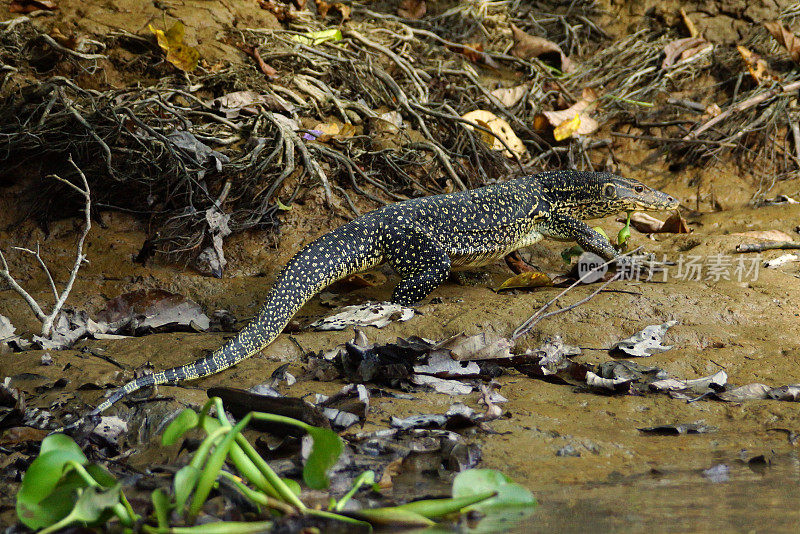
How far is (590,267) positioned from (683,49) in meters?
5.16

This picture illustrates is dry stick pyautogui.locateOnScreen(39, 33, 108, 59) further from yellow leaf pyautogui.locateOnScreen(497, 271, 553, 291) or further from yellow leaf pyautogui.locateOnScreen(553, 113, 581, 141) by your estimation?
yellow leaf pyautogui.locateOnScreen(553, 113, 581, 141)

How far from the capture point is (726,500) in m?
2.65

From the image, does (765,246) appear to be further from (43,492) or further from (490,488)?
(43,492)

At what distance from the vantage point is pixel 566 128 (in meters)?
8.56

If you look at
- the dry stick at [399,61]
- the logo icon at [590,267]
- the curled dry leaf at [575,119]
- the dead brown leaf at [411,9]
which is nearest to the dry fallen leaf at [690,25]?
the curled dry leaf at [575,119]

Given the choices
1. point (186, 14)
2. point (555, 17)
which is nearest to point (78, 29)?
point (186, 14)

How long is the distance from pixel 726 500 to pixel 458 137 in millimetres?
5900

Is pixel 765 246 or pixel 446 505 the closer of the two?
pixel 446 505

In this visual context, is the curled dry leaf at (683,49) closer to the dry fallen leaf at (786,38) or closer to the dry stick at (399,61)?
the dry fallen leaf at (786,38)

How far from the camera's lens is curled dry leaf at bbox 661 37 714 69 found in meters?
9.48

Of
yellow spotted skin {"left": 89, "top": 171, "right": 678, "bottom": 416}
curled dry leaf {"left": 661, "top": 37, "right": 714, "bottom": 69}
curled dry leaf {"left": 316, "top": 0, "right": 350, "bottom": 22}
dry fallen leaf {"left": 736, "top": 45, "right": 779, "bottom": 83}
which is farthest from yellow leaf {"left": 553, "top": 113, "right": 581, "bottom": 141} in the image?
curled dry leaf {"left": 316, "top": 0, "right": 350, "bottom": 22}

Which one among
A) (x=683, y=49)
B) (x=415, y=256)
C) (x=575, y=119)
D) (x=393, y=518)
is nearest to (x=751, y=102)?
(x=683, y=49)

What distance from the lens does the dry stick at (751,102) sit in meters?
8.60

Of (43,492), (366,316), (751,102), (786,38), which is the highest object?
(786,38)
